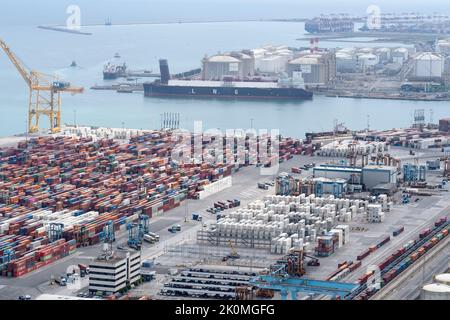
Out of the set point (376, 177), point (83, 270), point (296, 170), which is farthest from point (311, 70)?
point (83, 270)

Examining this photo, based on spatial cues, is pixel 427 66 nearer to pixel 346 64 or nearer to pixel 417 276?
pixel 346 64

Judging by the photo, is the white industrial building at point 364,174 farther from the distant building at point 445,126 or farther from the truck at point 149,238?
the distant building at point 445,126

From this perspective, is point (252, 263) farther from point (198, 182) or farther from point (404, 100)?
point (404, 100)

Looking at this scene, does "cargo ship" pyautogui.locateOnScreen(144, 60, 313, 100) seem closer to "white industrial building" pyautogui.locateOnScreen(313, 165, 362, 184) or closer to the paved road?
"white industrial building" pyautogui.locateOnScreen(313, 165, 362, 184)

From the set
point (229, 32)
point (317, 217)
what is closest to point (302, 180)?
point (317, 217)

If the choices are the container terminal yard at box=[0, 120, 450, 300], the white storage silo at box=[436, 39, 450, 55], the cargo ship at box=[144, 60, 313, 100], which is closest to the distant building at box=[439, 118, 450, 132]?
the container terminal yard at box=[0, 120, 450, 300]
